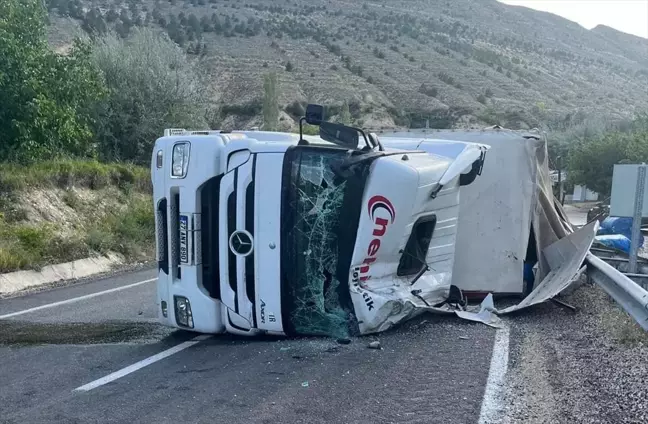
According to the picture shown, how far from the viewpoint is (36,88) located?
591 inches

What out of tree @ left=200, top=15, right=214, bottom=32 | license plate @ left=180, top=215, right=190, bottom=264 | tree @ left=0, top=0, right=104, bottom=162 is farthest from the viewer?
tree @ left=200, top=15, right=214, bottom=32

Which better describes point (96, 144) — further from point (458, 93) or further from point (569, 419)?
point (458, 93)

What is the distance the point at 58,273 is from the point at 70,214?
2765 mm

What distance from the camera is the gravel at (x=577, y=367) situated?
15.8ft

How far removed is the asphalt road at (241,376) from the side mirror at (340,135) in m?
1.74

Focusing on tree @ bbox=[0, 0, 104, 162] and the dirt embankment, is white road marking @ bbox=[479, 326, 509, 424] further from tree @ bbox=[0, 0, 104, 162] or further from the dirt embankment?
tree @ bbox=[0, 0, 104, 162]

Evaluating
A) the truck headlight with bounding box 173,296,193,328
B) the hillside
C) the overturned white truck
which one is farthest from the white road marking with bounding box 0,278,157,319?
the hillside

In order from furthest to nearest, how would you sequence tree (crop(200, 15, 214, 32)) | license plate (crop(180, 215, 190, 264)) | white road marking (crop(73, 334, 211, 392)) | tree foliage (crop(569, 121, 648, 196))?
1. tree (crop(200, 15, 214, 32))
2. tree foliage (crop(569, 121, 648, 196))
3. license plate (crop(180, 215, 190, 264))
4. white road marking (crop(73, 334, 211, 392))

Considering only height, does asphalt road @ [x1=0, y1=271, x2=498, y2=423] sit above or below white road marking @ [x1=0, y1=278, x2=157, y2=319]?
above

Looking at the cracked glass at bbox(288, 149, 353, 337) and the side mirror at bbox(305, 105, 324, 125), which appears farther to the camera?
the side mirror at bbox(305, 105, 324, 125)

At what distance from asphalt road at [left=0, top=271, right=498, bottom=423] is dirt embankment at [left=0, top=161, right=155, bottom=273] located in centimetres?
471

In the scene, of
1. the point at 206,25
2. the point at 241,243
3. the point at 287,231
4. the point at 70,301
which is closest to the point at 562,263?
the point at 287,231

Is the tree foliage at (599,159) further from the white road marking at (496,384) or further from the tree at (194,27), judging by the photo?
the white road marking at (496,384)

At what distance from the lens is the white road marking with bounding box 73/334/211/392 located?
5.55 metres
